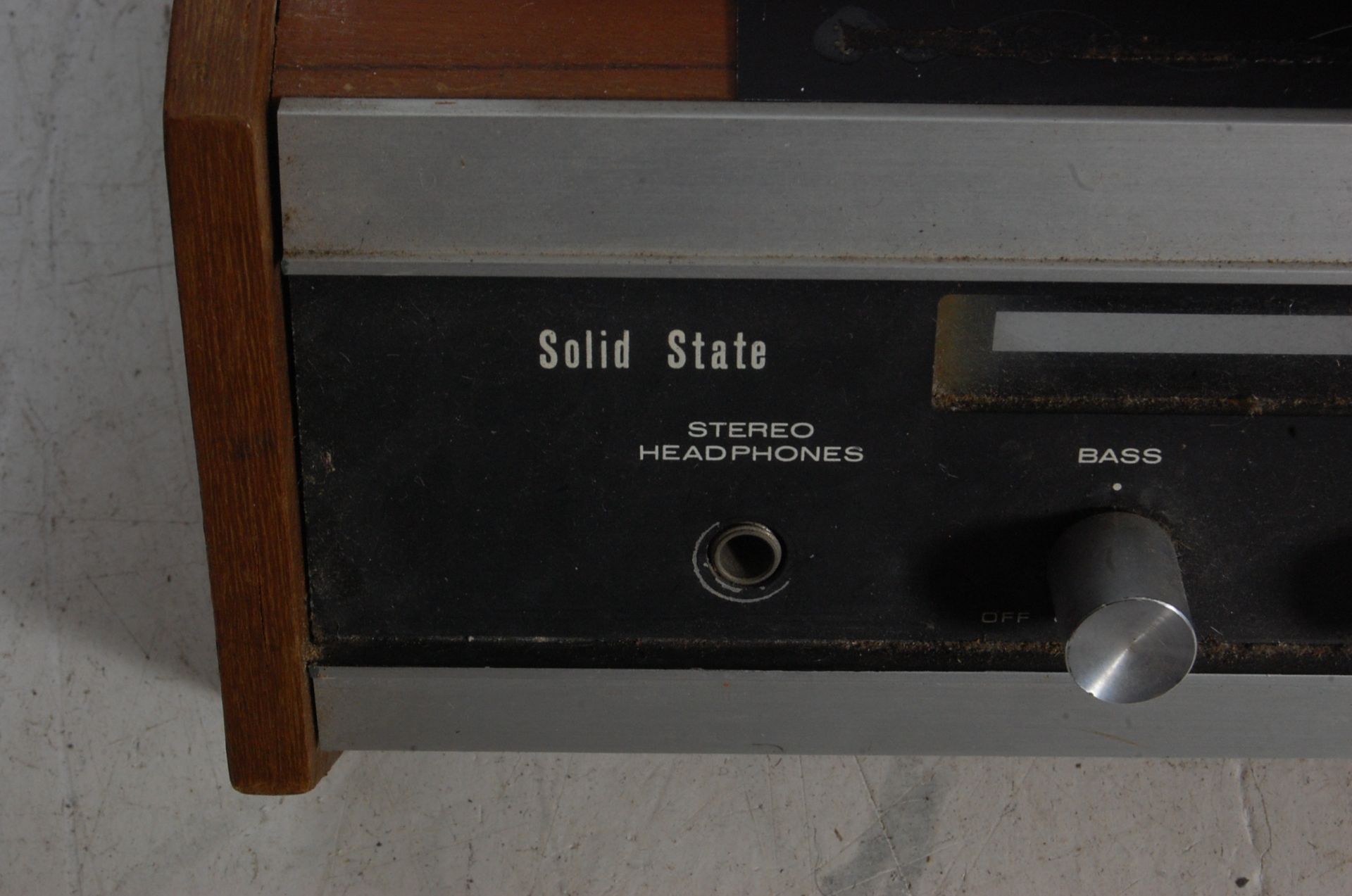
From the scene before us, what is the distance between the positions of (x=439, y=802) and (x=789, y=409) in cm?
43

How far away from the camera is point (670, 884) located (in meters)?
0.77

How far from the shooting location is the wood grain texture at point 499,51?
505 mm

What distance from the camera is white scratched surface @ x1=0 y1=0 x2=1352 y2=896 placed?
734mm

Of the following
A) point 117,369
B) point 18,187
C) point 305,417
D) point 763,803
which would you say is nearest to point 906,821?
point 763,803

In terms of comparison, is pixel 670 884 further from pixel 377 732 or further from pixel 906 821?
pixel 377 732

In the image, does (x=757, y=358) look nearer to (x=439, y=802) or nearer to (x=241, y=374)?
(x=241, y=374)

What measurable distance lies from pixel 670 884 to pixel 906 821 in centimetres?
18

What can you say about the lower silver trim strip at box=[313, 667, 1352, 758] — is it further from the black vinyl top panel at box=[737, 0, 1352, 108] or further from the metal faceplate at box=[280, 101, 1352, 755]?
the black vinyl top panel at box=[737, 0, 1352, 108]

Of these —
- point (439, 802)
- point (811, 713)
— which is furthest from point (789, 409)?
point (439, 802)

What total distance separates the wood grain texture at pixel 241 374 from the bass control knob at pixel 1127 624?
1.29 feet

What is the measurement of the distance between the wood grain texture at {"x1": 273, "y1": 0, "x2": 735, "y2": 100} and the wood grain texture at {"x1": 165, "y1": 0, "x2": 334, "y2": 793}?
2cm

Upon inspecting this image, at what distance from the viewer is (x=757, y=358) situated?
20.6 inches

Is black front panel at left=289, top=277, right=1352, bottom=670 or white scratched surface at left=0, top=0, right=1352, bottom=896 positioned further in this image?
white scratched surface at left=0, top=0, right=1352, bottom=896

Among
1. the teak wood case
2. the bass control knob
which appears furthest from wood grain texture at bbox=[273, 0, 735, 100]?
the bass control knob
